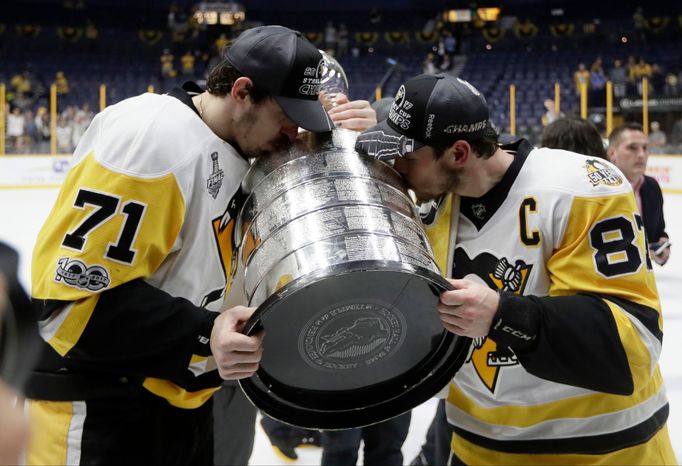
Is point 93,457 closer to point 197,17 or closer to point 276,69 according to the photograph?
point 276,69

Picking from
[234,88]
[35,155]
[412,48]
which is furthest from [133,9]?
[234,88]

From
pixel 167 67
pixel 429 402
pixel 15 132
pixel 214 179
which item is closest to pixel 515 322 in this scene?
pixel 214 179

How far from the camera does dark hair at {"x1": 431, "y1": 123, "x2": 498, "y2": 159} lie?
1.18m

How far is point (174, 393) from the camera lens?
130 centimetres

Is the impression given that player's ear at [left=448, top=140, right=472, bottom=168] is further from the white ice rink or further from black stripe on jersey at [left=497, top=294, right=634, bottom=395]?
the white ice rink

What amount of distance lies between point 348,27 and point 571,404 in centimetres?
2071

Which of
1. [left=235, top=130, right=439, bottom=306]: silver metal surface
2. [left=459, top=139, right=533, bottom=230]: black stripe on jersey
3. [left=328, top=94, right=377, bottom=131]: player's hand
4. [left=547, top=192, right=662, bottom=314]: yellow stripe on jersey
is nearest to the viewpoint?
[left=235, top=130, right=439, bottom=306]: silver metal surface

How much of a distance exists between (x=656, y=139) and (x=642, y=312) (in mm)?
9460

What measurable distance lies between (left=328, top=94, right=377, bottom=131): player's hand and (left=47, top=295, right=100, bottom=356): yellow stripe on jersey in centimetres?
57

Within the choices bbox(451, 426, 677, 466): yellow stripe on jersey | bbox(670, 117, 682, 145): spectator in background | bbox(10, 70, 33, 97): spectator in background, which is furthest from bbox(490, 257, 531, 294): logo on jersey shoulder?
bbox(10, 70, 33, 97): spectator in background

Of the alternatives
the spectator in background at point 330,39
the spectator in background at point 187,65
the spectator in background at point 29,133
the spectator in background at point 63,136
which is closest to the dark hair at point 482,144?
the spectator in background at point 63,136

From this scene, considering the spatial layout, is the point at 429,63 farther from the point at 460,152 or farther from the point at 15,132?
the point at 460,152

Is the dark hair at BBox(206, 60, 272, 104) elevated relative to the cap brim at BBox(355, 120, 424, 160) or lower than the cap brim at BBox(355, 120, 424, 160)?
elevated

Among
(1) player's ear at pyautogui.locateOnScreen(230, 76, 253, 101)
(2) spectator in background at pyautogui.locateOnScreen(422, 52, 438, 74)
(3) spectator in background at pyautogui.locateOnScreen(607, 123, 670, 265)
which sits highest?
(1) player's ear at pyautogui.locateOnScreen(230, 76, 253, 101)
